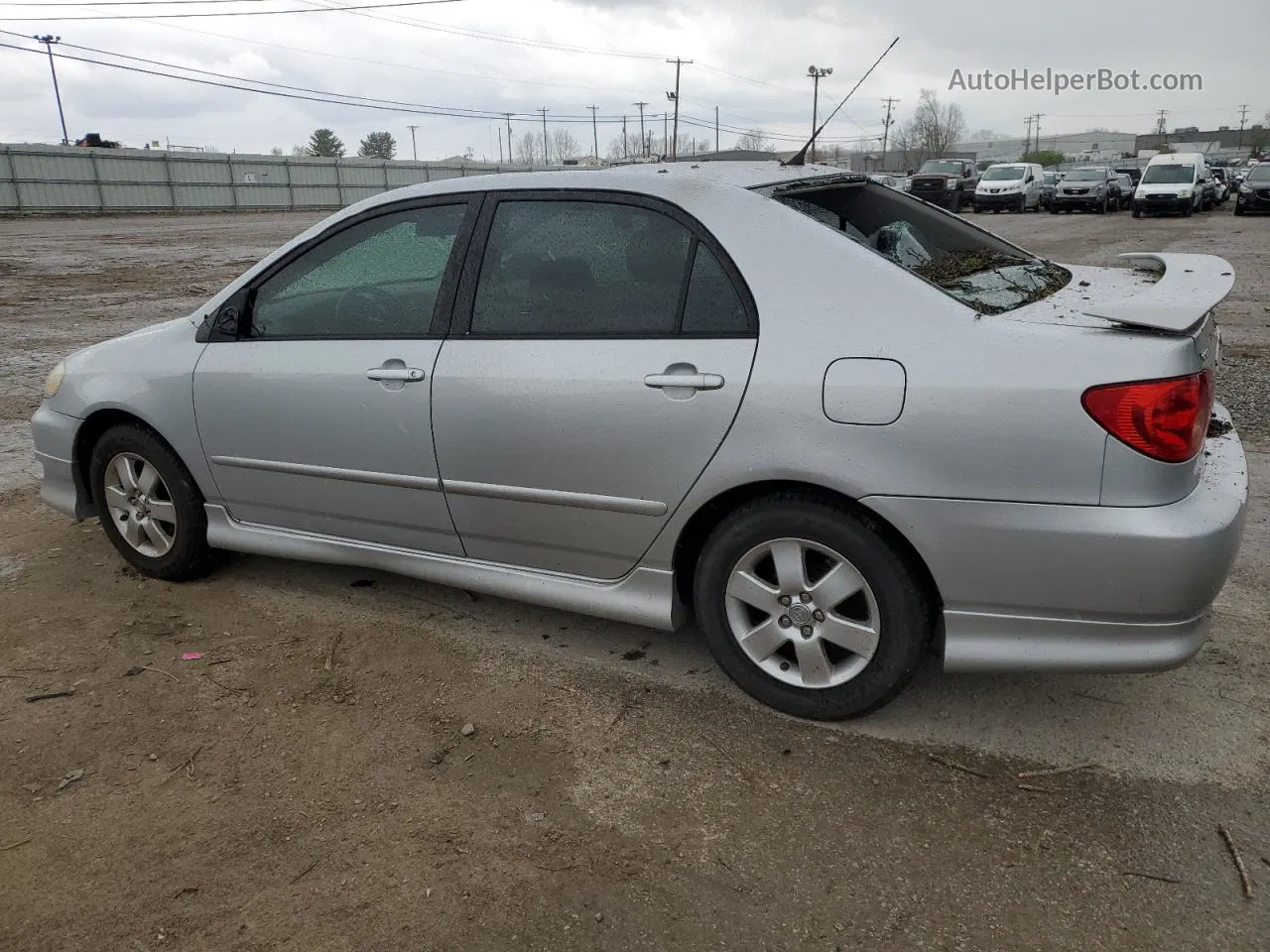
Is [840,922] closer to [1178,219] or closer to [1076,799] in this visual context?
[1076,799]

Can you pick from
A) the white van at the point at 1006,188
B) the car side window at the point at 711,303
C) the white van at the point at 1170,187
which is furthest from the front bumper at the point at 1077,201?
the car side window at the point at 711,303

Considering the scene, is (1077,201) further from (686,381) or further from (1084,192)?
(686,381)

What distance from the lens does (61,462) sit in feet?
13.9

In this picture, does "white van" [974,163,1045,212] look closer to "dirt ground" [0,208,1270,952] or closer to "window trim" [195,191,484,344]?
"dirt ground" [0,208,1270,952]

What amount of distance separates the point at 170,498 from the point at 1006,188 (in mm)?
37061

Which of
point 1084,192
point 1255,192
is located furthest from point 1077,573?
point 1084,192

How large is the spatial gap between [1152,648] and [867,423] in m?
0.94

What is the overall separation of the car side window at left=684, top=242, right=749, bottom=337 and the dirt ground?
117 cm

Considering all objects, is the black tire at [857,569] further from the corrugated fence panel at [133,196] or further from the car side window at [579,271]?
the corrugated fence panel at [133,196]

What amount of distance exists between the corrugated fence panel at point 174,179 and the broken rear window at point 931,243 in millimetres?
34141

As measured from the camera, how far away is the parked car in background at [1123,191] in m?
37.1

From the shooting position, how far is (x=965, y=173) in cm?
3919

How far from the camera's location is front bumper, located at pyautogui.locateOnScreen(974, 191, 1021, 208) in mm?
36125

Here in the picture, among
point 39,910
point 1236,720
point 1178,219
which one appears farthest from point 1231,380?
point 1178,219
